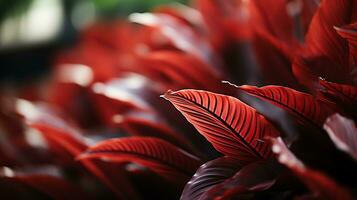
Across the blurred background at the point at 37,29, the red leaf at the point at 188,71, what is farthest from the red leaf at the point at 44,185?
the blurred background at the point at 37,29

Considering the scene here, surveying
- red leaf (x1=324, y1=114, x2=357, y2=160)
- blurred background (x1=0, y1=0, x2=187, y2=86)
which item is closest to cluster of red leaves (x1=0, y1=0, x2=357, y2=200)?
red leaf (x1=324, y1=114, x2=357, y2=160)

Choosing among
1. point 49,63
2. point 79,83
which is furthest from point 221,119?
point 49,63

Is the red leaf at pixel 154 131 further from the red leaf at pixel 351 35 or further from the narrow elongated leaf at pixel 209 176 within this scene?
the red leaf at pixel 351 35

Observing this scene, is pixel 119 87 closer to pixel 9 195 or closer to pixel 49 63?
pixel 9 195

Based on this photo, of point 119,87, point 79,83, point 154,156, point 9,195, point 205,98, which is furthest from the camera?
point 79,83

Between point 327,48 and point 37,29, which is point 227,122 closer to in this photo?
point 327,48

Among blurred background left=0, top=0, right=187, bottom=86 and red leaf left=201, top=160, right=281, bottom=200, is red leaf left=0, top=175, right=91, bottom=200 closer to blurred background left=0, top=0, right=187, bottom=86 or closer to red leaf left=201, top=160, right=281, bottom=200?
red leaf left=201, top=160, right=281, bottom=200
